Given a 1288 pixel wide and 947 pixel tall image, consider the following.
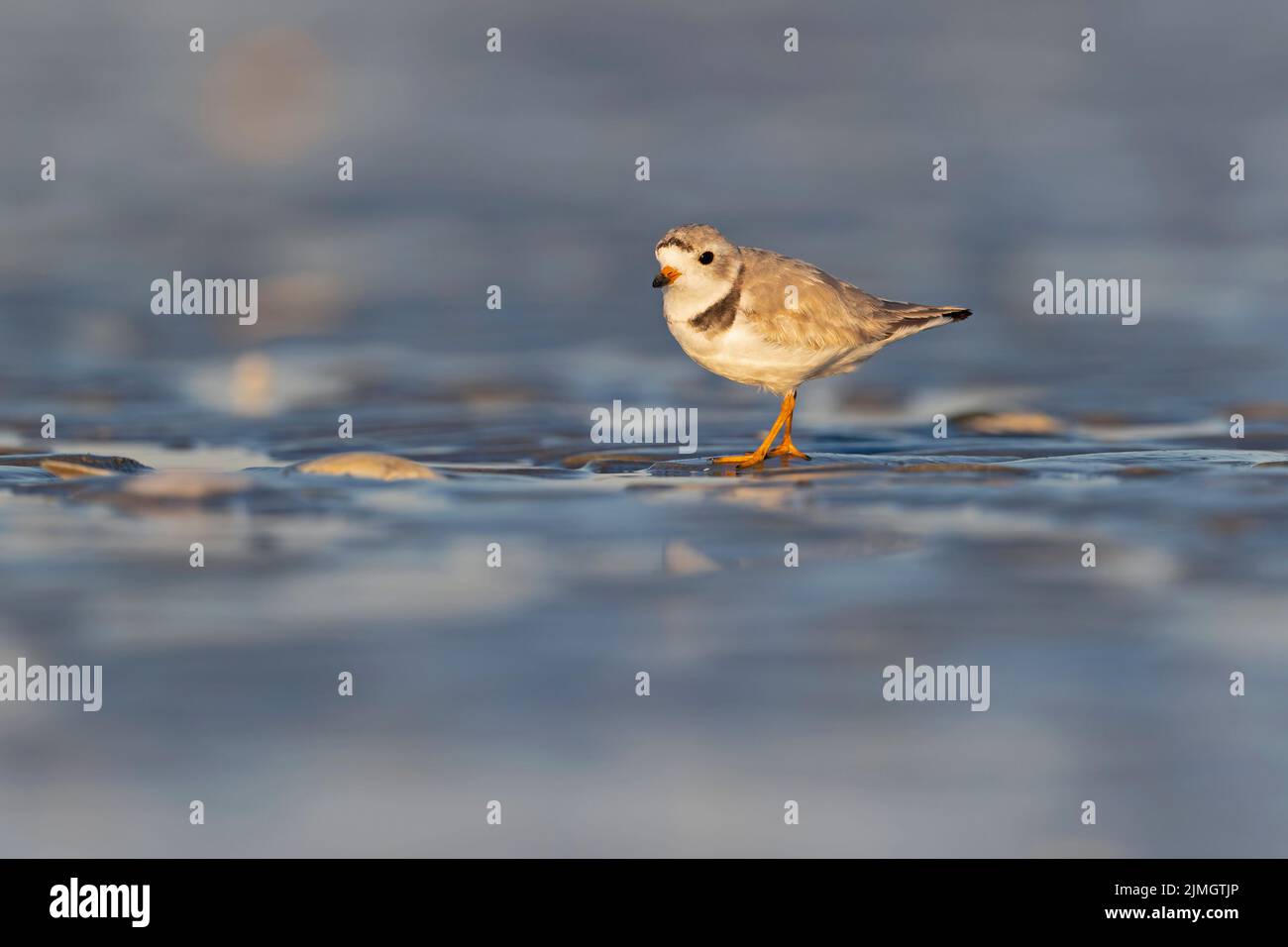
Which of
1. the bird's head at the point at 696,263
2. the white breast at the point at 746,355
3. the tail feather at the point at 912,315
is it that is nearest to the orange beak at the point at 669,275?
the bird's head at the point at 696,263

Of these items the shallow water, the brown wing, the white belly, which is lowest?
the shallow water

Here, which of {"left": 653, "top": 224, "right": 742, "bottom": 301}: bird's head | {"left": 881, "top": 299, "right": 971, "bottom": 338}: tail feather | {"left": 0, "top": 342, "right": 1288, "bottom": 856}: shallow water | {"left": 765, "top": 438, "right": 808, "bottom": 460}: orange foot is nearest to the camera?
{"left": 0, "top": 342, "right": 1288, "bottom": 856}: shallow water

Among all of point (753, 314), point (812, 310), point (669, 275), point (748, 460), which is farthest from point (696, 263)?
point (748, 460)

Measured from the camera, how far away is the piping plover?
8.39 meters

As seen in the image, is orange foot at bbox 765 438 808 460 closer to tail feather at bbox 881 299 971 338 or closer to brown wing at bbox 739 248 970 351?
brown wing at bbox 739 248 970 351

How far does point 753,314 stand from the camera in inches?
331

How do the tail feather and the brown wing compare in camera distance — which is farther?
Result: the tail feather

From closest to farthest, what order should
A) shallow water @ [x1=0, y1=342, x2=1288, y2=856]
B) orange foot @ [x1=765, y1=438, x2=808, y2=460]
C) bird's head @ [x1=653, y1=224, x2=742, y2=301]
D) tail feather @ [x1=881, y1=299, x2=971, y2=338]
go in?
shallow water @ [x1=0, y1=342, x2=1288, y2=856]
bird's head @ [x1=653, y1=224, x2=742, y2=301]
orange foot @ [x1=765, y1=438, x2=808, y2=460]
tail feather @ [x1=881, y1=299, x2=971, y2=338]

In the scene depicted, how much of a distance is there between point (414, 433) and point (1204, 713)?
225 inches

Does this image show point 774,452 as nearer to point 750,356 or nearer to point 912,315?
point 750,356

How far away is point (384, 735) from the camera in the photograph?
4.59 meters

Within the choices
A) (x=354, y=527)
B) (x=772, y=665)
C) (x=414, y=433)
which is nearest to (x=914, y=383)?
(x=414, y=433)

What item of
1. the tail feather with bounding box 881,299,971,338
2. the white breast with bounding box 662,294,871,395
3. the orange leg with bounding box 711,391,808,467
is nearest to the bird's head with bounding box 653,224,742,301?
the white breast with bounding box 662,294,871,395

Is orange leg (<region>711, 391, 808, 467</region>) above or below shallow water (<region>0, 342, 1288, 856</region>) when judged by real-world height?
above
